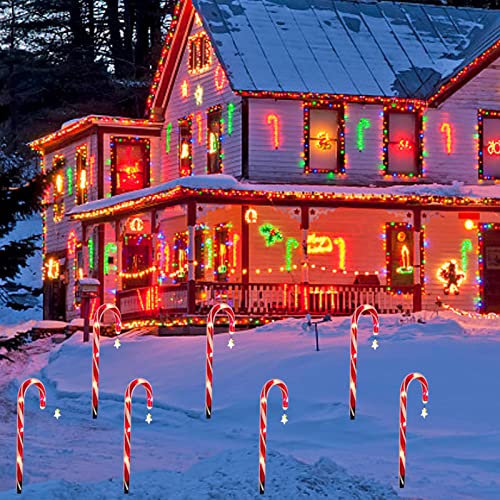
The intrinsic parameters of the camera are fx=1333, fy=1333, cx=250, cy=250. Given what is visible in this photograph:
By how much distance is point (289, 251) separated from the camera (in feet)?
120

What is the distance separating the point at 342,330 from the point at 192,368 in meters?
3.77

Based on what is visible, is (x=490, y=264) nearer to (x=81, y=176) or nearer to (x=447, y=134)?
(x=447, y=134)

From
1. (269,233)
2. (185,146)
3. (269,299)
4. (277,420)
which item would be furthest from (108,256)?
(277,420)

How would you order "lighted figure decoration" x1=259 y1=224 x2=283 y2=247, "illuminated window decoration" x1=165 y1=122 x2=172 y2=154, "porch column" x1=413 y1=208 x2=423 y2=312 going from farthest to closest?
"illuminated window decoration" x1=165 y1=122 x2=172 y2=154 → "lighted figure decoration" x1=259 y1=224 x2=283 y2=247 → "porch column" x1=413 y1=208 x2=423 y2=312

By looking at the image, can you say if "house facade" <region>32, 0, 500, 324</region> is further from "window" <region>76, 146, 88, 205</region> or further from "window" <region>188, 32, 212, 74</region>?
"window" <region>76, 146, 88, 205</region>

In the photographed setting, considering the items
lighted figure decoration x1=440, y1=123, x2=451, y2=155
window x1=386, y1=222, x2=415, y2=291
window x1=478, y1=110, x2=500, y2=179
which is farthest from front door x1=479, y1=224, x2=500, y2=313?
lighted figure decoration x1=440, y1=123, x2=451, y2=155

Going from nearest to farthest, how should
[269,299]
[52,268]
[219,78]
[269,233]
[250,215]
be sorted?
[269,299]
[250,215]
[269,233]
[219,78]
[52,268]

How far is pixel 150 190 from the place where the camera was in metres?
35.5

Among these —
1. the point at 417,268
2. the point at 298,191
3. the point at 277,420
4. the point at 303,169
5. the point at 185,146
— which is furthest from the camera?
the point at 185,146

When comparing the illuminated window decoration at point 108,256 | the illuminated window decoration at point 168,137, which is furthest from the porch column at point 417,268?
the illuminated window decoration at point 108,256

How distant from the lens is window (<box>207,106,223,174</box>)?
3731 centimetres

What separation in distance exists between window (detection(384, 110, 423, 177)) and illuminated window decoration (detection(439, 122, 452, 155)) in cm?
69

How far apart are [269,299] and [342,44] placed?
9.08m

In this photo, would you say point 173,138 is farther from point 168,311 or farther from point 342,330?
point 342,330
